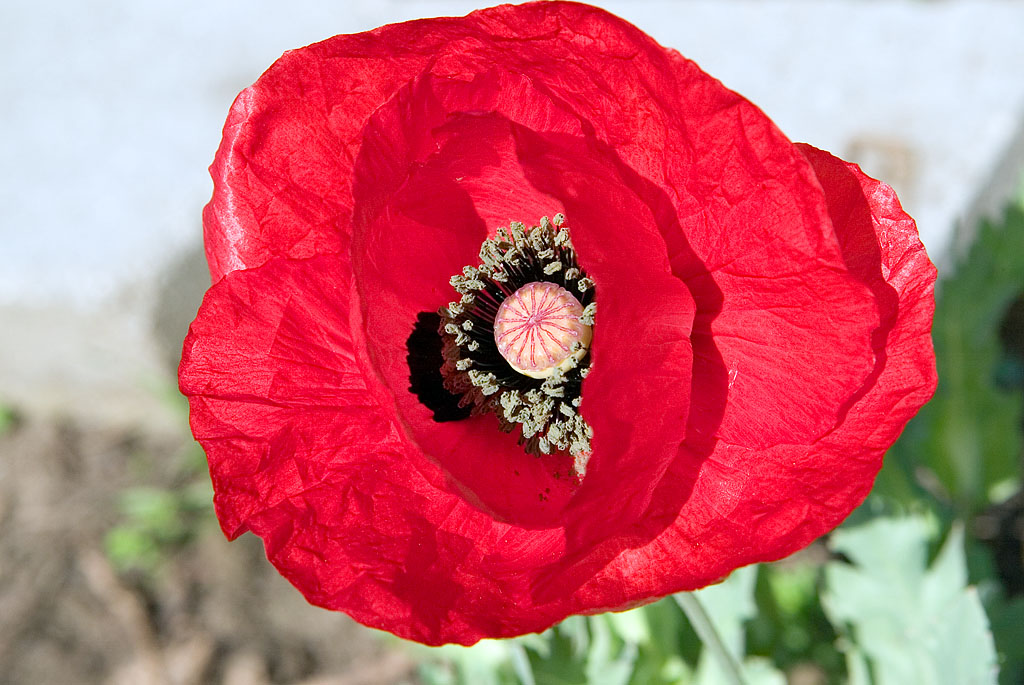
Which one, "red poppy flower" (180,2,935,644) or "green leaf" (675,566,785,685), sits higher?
"red poppy flower" (180,2,935,644)

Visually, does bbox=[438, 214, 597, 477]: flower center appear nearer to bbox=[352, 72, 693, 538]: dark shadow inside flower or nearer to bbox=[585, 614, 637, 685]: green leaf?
bbox=[352, 72, 693, 538]: dark shadow inside flower

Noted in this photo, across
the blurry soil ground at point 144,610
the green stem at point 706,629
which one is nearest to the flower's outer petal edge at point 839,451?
the green stem at point 706,629

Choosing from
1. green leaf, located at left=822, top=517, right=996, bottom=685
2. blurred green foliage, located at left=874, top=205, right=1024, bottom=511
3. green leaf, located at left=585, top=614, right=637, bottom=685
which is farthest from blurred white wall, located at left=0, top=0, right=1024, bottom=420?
green leaf, located at left=585, top=614, right=637, bottom=685

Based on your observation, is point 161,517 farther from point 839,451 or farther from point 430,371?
point 839,451

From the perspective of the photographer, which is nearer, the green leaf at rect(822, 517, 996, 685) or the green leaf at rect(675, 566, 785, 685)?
the green leaf at rect(822, 517, 996, 685)

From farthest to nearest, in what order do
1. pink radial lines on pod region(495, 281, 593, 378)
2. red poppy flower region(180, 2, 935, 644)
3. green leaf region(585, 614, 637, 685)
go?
green leaf region(585, 614, 637, 685) → pink radial lines on pod region(495, 281, 593, 378) → red poppy flower region(180, 2, 935, 644)

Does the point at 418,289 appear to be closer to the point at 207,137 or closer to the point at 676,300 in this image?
the point at 676,300

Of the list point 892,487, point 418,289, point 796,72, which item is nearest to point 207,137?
point 796,72

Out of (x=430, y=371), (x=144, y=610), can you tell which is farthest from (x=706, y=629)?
(x=144, y=610)
